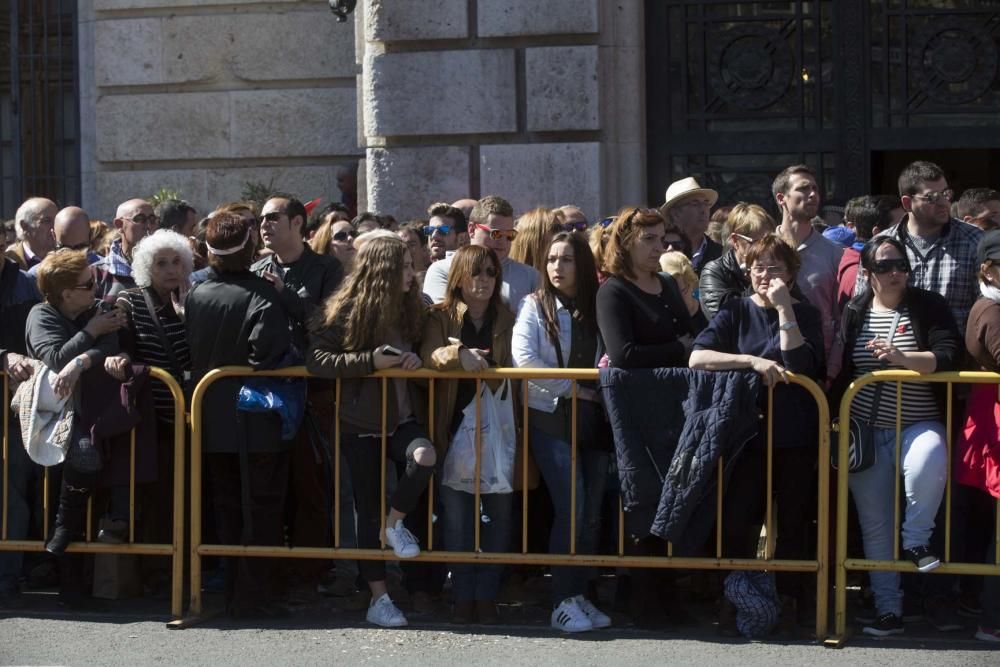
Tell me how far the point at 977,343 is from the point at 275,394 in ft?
10.1

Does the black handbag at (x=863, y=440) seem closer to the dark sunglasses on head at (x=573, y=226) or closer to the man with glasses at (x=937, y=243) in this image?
the man with glasses at (x=937, y=243)

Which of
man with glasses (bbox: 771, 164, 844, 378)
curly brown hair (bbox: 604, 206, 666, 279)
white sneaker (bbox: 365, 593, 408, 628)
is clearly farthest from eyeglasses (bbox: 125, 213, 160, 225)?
man with glasses (bbox: 771, 164, 844, 378)

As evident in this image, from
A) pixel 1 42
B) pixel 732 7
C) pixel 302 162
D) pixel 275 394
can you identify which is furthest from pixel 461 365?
pixel 1 42

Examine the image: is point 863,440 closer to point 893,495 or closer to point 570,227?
point 893,495

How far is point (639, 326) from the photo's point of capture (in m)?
7.24

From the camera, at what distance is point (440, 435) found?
734 cm

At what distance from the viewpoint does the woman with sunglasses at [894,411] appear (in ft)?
22.9

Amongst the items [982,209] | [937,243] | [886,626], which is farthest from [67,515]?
[982,209]

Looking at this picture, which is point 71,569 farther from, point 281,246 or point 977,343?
point 977,343

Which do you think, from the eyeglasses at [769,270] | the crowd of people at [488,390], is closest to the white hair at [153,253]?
the crowd of people at [488,390]

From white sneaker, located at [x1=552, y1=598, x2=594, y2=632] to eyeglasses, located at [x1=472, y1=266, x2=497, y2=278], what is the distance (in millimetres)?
1487

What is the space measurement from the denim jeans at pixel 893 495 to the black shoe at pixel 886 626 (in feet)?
0.11

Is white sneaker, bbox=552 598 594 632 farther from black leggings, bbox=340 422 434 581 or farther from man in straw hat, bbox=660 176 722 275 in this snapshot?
man in straw hat, bbox=660 176 722 275

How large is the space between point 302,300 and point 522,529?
1470mm
